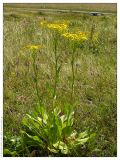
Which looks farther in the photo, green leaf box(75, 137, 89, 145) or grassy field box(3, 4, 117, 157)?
grassy field box(3, 4, 117, 157)

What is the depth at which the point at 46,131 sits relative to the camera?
4586 millimetres

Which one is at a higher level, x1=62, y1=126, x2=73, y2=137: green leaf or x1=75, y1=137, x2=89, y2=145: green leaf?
x1=62, y1=126, x2=73, y2=137: green leaf

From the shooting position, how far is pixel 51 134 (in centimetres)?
457

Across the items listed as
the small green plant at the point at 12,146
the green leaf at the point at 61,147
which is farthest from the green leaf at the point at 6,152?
the green leaf at the point at 61,147

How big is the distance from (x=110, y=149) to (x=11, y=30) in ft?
19.7

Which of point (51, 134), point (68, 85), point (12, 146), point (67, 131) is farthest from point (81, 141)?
point (68, 85)

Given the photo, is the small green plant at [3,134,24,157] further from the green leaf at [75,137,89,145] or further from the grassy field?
the green leaf at [75,137,89,145]

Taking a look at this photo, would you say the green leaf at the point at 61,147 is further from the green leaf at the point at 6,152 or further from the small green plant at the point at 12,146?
the green leaf at the point at 6,152

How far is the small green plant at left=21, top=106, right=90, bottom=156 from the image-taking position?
457 centimetres

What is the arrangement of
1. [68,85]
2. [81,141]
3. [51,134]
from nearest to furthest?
[51,134]
[81,141]
[68,85]

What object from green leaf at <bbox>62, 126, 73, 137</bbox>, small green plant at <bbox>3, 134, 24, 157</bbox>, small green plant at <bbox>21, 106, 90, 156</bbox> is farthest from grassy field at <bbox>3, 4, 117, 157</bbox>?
green leaf at <bbox>62, 126, 73, 137</bbox>

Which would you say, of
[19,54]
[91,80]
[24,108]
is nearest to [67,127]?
[24,108]

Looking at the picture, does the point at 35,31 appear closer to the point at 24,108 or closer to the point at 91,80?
the point at 91,80

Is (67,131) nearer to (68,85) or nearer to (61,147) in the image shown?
(61,147)
